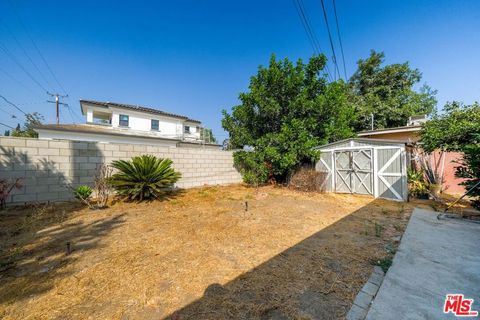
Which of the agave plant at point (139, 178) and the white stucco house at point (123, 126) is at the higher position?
the white stucco house at point (123, 126)

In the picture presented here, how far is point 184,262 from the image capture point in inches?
97.0

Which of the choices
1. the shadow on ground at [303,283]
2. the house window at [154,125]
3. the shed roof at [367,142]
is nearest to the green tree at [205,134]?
the house window at [154,125]

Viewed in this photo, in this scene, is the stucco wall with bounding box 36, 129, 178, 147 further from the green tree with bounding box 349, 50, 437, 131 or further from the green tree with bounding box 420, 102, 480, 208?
the green tree with bounding box 349, 50, 437, 131

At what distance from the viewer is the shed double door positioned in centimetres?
715

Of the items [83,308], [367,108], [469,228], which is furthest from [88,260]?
[367,108]

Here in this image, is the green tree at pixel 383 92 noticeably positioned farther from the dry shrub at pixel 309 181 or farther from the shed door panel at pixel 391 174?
the dry shrub at pixel 309 181

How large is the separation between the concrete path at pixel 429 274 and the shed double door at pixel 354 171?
349cm

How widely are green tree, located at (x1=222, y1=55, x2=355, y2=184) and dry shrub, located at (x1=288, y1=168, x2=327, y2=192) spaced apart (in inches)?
24.7

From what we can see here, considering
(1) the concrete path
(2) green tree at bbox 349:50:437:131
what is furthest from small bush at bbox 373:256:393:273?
(2) green tree at bbox 349:50:437:131

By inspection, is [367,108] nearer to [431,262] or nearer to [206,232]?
[431,262]

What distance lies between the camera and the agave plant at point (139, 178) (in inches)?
202

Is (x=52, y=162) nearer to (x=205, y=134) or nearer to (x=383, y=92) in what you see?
(x=205, y=134)

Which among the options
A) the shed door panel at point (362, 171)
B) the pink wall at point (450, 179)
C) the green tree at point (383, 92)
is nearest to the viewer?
the shed door panel at point (362, 171)

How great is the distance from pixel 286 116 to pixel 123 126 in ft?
47.3
